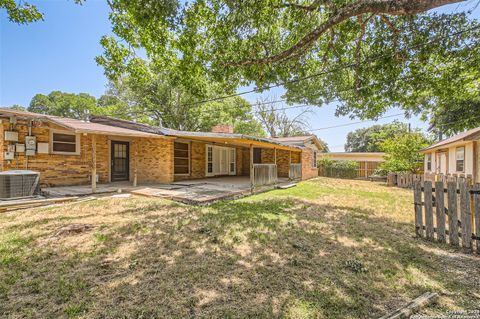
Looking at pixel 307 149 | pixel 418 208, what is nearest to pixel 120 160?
pixel 418 208

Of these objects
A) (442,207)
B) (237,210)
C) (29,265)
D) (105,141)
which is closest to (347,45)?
(442,207)

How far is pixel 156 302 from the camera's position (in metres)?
2.34

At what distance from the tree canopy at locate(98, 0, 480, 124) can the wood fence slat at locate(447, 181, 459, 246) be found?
371 cm

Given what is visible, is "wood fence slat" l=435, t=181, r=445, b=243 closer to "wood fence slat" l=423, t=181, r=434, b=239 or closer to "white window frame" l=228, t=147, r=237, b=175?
"wood fence slat" l=423, t=181, r=434, b=239

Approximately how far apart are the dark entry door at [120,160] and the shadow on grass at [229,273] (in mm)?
6924

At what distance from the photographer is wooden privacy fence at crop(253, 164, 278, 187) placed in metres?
10.3

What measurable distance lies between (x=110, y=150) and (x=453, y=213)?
473 inches

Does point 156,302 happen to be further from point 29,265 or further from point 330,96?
point 330,96

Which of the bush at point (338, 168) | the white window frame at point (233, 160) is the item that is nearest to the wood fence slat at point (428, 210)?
the white window frame at point (233, 160)

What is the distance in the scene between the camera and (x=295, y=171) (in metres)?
15.4

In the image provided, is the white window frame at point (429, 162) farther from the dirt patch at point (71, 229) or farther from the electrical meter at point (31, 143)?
the electrical meter at point (31, 143)

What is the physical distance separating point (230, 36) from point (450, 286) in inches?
286

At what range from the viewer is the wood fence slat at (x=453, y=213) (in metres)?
4.03

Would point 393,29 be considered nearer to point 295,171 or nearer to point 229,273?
point 229,273
